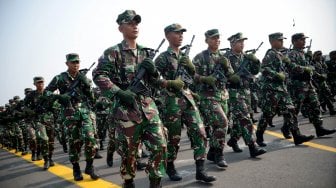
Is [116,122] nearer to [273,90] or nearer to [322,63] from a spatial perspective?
[273,90]

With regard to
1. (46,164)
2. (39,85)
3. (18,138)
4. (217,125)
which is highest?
(39,85)

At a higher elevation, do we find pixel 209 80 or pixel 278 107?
pixel 209 80

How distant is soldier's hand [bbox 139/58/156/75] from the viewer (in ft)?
12.3

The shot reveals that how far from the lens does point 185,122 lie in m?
5.00

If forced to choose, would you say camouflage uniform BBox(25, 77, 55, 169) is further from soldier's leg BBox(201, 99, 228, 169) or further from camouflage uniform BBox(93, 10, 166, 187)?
camouflage uniform BBox(93, 10, 166, 187)

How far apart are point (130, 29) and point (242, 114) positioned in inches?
124

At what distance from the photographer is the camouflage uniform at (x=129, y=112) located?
145 inches

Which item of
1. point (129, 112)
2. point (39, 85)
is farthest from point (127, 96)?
point (39, 85)

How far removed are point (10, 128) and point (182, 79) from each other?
1612 centimetres

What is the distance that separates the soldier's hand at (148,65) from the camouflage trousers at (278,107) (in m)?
4.06

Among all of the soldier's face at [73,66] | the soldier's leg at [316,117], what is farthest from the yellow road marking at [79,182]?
the soldier's leg at [316,117]

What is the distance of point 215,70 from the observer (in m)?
5.93

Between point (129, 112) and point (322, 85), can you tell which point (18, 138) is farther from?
point (322, 85)

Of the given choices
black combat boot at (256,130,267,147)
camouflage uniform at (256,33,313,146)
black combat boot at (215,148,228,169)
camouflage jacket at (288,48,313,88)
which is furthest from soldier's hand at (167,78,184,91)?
camouflage jacket at (288,48,313,88)
